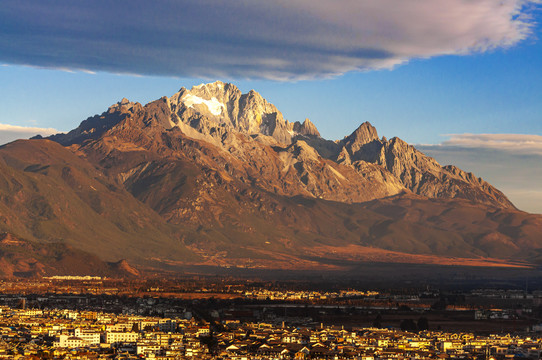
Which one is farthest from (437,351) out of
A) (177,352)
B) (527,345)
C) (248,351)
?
(177,352)

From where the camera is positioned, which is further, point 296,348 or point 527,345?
point 527,345

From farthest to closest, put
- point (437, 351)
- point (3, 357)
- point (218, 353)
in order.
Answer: point (437, 351) < point (218, 353) < point (3, 357)

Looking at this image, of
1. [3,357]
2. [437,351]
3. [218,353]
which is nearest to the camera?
[3,357]

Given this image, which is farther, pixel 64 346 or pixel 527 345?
pixel 527 345

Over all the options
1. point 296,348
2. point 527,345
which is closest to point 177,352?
point 296,348

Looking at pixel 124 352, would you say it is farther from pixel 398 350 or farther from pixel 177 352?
pixel 398 350

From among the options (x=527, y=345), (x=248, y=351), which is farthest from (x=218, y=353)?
(x=527, y=345)

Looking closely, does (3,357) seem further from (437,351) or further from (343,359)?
(437,351)
